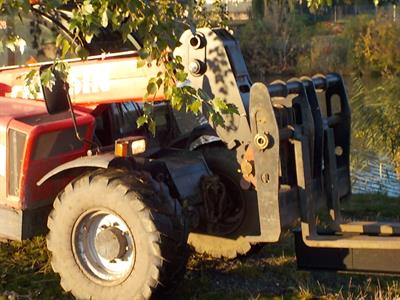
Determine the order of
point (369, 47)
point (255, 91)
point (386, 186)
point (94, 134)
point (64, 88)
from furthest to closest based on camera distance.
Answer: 1. point (369, 47)
2. point (386, 186)
3. point (94, 134)
4. point (64, 88)
5. point (255, 91)

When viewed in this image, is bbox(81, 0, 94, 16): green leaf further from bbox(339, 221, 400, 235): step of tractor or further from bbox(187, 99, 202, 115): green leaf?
bbox(339, 221, 400, 235): step of tractor

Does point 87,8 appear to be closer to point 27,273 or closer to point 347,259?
point 347,259

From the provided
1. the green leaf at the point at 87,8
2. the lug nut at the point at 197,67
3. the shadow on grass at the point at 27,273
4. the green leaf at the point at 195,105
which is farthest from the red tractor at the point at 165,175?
the green leaf at the point at 87,8

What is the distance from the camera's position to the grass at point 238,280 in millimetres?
5891

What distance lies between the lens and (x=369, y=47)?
1190 inches

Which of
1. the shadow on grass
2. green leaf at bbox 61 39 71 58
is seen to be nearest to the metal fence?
the shadow on grass

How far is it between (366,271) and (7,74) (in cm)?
334

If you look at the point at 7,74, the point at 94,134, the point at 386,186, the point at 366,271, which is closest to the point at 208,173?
the point at 94,134

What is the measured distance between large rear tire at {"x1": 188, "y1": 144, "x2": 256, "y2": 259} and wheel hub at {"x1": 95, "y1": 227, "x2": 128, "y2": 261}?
1.04 meters

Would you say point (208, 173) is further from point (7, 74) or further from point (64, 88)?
point (7, 74)

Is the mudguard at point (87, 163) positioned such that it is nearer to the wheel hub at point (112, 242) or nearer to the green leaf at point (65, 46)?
the wheel hub at point (112, 242)

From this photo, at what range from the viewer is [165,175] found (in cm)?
592

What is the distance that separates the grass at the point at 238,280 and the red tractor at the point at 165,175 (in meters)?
0.22

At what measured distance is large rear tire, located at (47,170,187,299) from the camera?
5.36 meters
